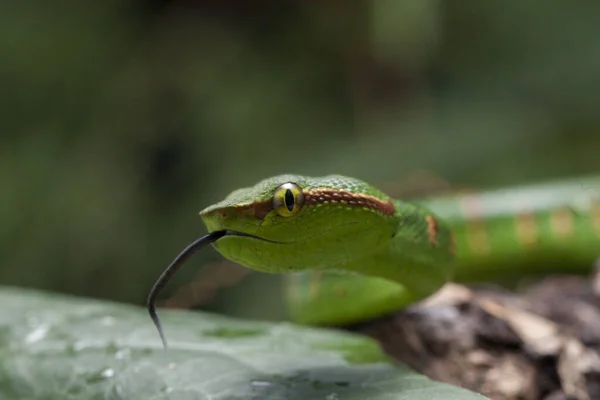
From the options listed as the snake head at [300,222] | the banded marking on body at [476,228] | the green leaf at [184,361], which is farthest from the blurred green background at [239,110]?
the snake head at [300,222]

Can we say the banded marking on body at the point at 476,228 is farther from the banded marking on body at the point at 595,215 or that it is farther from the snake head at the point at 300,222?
the snake head at the point at 300,222

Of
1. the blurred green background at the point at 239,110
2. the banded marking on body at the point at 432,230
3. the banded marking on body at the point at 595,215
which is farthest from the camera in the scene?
the blurred green background at the point at 239,110

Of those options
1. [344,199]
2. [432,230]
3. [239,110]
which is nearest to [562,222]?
[432,230]

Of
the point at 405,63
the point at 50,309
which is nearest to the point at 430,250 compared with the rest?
the point at 50,309

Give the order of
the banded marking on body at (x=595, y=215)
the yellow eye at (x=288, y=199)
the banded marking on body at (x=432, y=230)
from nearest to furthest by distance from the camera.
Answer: the yellow eye at (x=288, y=199)
the banded marking on body at (x=432, y=230)
the banded marking on body at (x=595, y=215)

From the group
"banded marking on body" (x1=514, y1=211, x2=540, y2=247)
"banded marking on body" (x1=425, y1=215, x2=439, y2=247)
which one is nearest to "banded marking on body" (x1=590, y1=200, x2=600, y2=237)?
"banded marking on body" (x1=514, y1=211, x2=540, y2=247)

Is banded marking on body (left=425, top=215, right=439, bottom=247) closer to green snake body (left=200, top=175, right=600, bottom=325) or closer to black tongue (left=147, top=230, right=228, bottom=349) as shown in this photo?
green snake body (left=200, top=175, right=600, bottom=325)
